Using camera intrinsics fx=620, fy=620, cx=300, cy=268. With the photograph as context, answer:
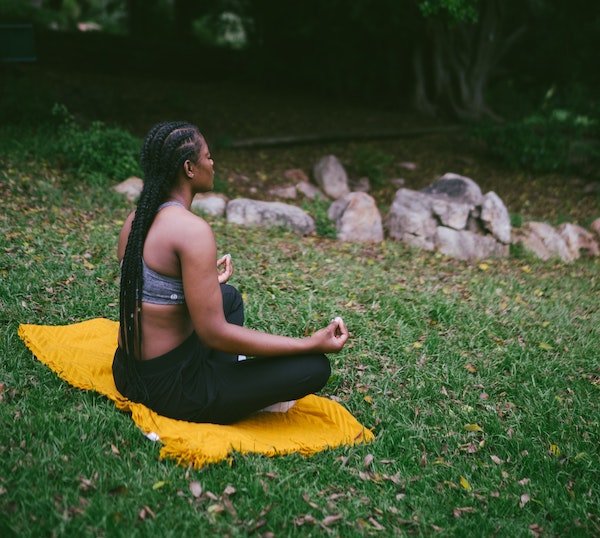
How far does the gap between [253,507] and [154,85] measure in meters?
13.4

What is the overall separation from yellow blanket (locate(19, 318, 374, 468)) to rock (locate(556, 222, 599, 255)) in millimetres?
6164

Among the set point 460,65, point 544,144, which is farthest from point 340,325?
point 460,65

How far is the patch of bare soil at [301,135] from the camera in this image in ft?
34.8

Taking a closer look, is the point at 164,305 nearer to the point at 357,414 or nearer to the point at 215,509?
the point at 215,509

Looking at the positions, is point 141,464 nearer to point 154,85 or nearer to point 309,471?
point 309,471

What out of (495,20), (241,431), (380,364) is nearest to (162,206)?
(241,431)

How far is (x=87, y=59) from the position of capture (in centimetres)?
1526

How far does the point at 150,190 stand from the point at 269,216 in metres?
4.86

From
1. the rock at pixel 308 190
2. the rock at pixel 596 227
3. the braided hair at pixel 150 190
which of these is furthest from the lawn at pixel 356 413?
the rock at pixel 308 190

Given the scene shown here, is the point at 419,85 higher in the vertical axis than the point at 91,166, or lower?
higher

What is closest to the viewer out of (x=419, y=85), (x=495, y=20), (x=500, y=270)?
(x=500, y=270)

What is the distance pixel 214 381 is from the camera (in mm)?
3109

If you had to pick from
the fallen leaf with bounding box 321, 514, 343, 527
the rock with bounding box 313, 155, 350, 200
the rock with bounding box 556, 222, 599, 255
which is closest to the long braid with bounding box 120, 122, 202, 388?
the fallen leaf with bounding box 321, 514, 343, 527

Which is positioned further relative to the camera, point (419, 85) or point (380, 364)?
point (419, 85)
